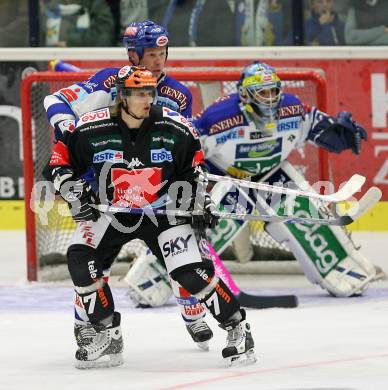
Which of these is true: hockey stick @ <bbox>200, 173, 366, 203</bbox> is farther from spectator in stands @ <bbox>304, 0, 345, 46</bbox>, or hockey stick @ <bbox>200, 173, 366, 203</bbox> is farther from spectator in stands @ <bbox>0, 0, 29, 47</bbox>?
spectator in stands @ <bbox>0, 0, 29, 47</bbox>

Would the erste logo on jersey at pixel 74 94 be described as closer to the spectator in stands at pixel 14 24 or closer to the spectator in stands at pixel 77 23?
the spectator in stands at pixel 77 23

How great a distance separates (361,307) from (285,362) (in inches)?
65.6

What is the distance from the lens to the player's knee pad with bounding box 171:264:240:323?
6324mm

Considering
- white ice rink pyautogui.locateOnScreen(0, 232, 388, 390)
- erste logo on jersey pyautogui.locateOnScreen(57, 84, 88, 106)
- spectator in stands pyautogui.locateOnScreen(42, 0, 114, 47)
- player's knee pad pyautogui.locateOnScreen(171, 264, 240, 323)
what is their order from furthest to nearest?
spectator in stands pyautogui.locateOnScreen(42, 0, 114, 47), erste logo on jersey pyautogui.locateOnScreen(57, 84, 88, 106), player's knee pad pyautogui.locateOnScreen(171, 264, 240, 323), white ice rink pyautogui.locateOnScreen(0, 232, 388, 390)

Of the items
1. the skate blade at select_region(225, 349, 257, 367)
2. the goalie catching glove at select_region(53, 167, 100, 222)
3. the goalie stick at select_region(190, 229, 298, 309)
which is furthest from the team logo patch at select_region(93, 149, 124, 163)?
the goalie stick at select_region(190, 229, 298, 309)

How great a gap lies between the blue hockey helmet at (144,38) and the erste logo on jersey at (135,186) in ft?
4.39

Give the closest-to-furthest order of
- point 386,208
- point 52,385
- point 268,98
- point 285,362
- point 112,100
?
1. point 52,385
2. point 285,362
3. point 112,100
4. point 268,98
5. point 386,208

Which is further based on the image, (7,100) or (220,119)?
(7,100)

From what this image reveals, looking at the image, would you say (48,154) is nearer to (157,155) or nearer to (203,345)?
(203,345)

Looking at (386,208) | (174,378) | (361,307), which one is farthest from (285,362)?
(386,208)

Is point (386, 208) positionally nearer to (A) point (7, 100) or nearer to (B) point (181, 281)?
(A) point (7, 100)

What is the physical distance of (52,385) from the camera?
20.0 ft

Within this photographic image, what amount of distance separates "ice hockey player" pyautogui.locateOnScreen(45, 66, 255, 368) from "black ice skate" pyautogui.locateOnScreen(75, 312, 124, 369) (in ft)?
0.04

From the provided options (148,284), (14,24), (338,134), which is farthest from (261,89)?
(14,24)
